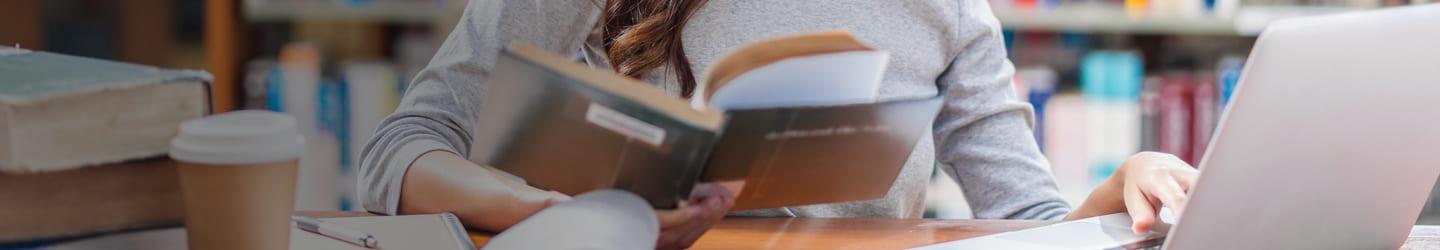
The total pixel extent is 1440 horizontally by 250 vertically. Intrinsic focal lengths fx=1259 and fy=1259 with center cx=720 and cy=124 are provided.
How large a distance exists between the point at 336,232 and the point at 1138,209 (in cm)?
52

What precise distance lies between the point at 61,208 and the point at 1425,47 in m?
0.67

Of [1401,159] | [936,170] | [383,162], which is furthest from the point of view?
[936,170]

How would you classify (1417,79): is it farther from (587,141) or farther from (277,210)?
(277,210)

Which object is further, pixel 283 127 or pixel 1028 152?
pixel 1028 152

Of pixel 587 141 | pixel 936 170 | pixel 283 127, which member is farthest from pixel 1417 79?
pixel 936 170

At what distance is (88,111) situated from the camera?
0.49 metres

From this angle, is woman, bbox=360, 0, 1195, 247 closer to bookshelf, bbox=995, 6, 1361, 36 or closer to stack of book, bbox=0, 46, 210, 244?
stack of book, bbox=0, 46, 210, 244

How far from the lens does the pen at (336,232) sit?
71cm

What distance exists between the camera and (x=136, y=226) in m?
0.52

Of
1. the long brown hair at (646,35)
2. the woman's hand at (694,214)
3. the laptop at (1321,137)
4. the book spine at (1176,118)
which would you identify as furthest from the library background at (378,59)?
the woman's hand at (694,214)

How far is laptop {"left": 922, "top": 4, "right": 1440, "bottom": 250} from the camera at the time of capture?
25.1 inches

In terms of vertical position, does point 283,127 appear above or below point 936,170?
above

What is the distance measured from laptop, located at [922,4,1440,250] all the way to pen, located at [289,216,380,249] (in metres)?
0.37

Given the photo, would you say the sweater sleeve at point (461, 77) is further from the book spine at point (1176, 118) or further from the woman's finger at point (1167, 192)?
the book spine at point (1176, 118)
